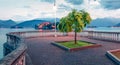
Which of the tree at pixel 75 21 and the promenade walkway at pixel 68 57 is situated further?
the tree at pixel 75 21

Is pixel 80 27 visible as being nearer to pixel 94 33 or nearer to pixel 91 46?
pixel 91 46

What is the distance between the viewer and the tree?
2153 centimetres

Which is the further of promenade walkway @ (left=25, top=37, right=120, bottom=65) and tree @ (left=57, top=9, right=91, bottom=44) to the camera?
tree @ (left=57, top=9, right=91, bottom=44)

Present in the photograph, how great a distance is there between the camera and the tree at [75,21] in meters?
21.5

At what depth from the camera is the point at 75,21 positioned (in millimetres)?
21750

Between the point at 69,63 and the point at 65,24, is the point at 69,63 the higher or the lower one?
the lower one

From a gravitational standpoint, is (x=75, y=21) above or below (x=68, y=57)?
above

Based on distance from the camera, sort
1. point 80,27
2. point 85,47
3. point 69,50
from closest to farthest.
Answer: point 69,50 → point 85,47 → point 80,27

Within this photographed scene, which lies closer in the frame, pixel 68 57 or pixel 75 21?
pixel 68 57

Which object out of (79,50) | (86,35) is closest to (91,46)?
(79,50)

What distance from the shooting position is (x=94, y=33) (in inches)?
1297

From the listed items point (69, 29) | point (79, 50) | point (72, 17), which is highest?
point (72, 17)

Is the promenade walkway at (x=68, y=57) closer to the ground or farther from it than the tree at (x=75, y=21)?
closer to the ground

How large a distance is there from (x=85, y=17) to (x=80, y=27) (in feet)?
5.24
